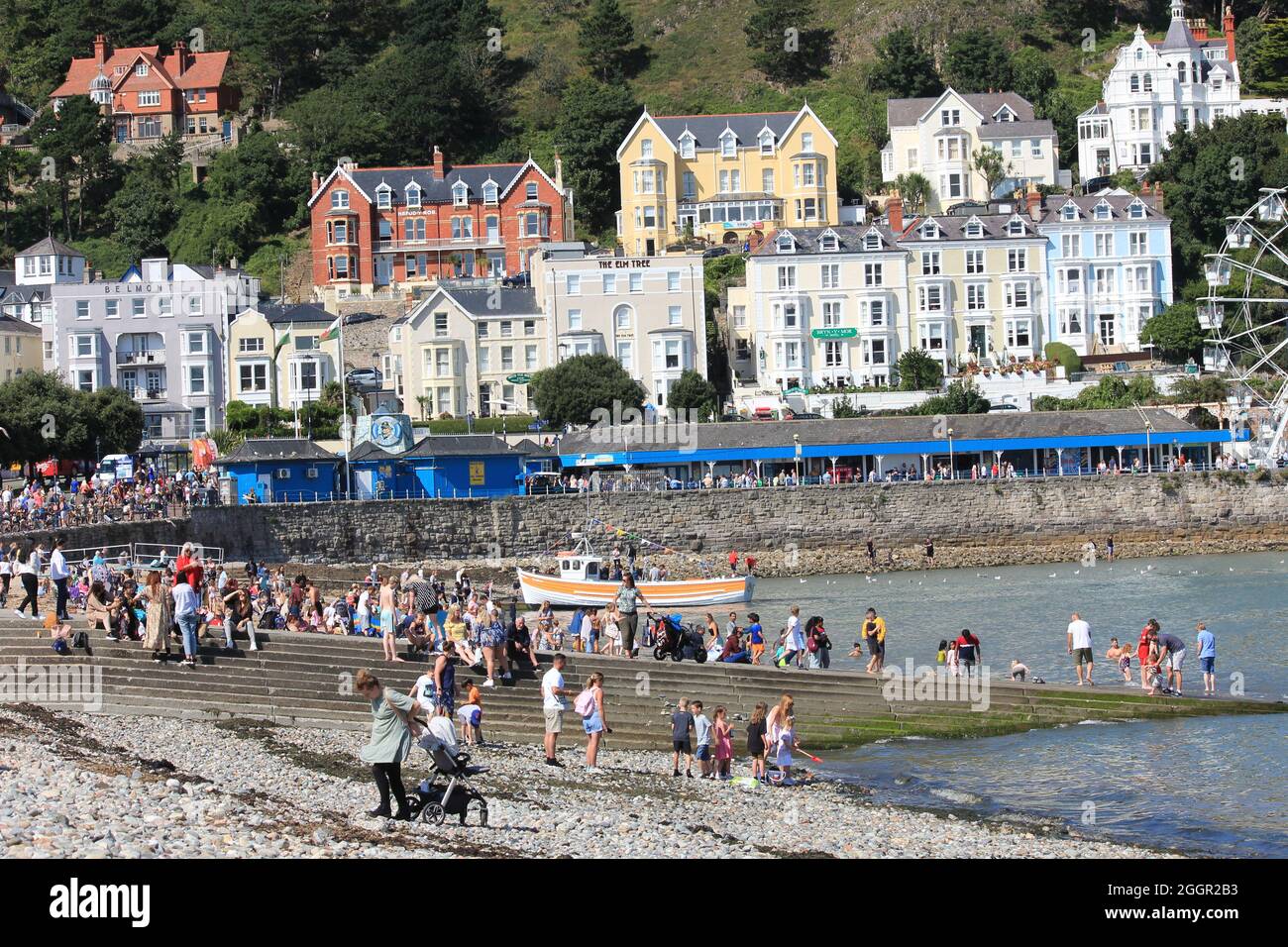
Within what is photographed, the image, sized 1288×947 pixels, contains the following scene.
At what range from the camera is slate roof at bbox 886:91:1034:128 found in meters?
91.1

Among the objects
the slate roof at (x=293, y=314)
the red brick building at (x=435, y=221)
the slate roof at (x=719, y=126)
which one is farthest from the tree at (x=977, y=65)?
the slate roof at (x=293, y=314)

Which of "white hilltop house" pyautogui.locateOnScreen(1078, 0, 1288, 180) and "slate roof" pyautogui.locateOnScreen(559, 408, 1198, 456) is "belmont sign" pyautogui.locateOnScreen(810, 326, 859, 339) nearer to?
"slate roof" pyautogui.locateOnScreen(559, 408, 1198, 456)

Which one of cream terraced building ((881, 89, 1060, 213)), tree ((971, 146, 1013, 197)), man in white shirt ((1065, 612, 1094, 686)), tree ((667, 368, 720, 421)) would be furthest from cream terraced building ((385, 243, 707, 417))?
man in white shirt ((1065, 612, 1094, 686))

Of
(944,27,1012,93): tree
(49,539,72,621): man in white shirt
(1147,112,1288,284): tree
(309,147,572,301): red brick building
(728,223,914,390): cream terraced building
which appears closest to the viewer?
(49,539,72,621): man in white shirt

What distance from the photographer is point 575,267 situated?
75.4 metres

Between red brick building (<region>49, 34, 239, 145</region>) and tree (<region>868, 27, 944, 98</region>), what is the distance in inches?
1407

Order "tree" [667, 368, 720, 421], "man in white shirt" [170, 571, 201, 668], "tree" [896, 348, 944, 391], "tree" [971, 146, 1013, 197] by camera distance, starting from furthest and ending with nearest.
Result: 1. "tree" [971, 146, 1013, 197]
2. "tree" [896, 348, 944, 391]
3. "tree" [667, 368, 720, 421]
4. "man in white shirt" [170, 571, 201, 668]

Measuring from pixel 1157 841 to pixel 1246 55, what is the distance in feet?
288

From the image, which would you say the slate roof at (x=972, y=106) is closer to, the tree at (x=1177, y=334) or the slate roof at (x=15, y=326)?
the tree at (x=1177, y=334)

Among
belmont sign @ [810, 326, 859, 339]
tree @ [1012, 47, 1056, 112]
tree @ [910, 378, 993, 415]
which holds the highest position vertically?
tree @ [1012, 47, 1056, 112]

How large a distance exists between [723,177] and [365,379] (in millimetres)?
23014

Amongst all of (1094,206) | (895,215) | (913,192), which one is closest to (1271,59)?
(913,192)

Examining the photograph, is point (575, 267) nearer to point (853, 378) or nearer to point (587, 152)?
point (853, 378)

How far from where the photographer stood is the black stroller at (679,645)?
2628 centimetres
